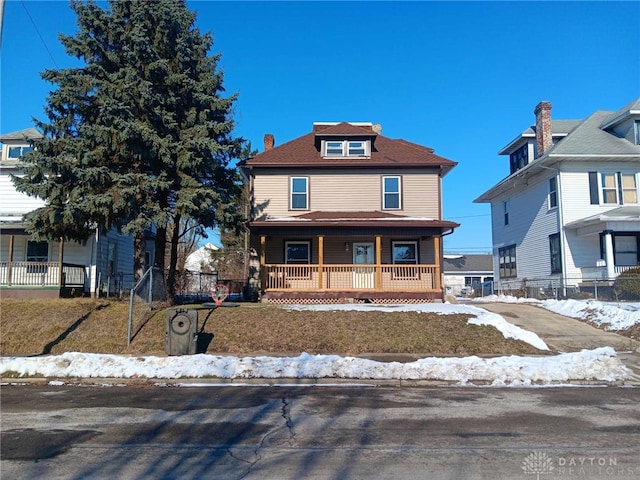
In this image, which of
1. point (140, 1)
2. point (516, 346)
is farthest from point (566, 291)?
point (140, 1)

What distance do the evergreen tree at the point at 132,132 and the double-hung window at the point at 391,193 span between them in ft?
25.1

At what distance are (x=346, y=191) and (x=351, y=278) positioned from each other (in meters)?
4.60

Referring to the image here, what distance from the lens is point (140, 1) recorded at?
18094 mm

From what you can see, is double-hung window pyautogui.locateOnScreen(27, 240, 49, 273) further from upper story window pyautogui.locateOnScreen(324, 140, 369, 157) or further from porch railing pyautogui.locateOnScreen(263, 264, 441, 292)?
upper story window pyautogui.locateOnScreen(324, 140, 369, 157)

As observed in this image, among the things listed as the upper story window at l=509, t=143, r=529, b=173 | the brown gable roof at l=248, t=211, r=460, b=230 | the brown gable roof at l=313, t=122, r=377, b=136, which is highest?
the upper story window at l=509, t=143, r=529, b=173

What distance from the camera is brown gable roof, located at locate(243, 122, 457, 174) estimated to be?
22.7 metres

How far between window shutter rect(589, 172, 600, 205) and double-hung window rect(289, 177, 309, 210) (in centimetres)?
1485

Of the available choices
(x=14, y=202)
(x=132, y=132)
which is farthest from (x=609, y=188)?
(x=14, y=202)

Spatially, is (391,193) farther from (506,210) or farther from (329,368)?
(506,210)

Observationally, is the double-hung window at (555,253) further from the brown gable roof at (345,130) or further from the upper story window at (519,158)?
the brown gable roof at (345,130)

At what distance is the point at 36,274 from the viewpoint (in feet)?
65.7

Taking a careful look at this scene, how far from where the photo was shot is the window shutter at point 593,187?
25.3 m

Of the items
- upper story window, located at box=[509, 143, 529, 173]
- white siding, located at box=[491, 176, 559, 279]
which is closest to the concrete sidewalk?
white siding, located at box=[491, 176, 559, 279]

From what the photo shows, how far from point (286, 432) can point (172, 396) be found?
3.17 m
